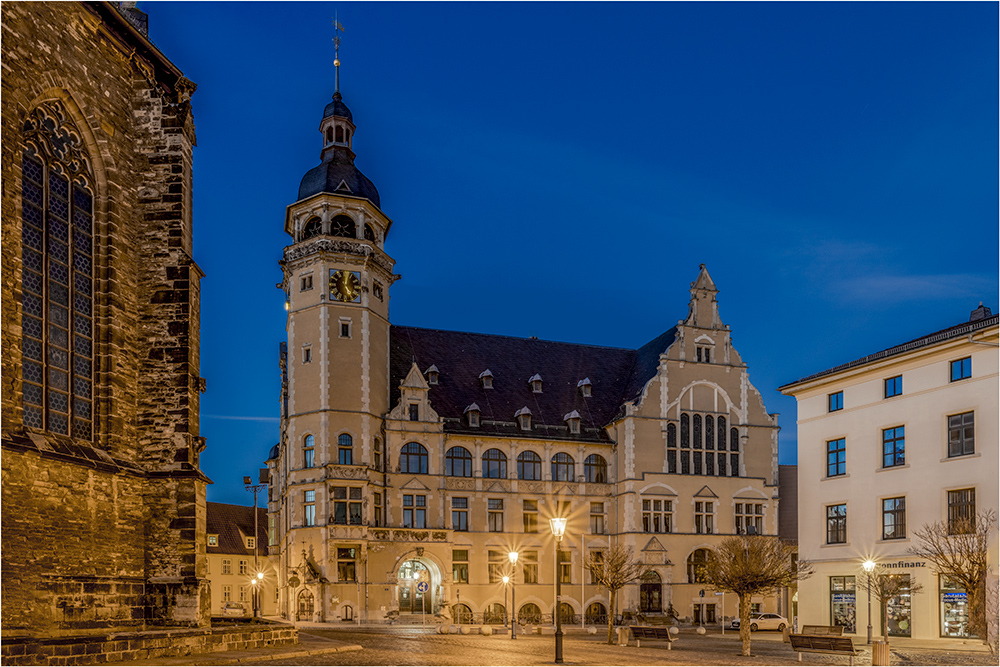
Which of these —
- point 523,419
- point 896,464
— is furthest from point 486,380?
point 896,464

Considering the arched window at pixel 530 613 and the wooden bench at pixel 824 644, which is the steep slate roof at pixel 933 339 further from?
the arched window at pixel 530 613

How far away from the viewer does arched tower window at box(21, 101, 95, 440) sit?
70.7 feet

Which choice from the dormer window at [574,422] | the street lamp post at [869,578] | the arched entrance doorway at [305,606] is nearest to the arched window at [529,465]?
the dormer window at [574,422]

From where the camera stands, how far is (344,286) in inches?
2140

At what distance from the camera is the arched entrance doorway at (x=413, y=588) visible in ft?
174

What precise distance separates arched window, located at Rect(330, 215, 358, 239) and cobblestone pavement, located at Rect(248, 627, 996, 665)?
80.4 feet

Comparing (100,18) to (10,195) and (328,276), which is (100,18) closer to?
(10,195)

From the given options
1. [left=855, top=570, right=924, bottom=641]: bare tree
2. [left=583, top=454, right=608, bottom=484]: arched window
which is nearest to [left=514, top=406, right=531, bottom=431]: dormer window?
[left=583, top=454, right=608, bottom=484]: arched window

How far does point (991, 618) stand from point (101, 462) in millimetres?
23257

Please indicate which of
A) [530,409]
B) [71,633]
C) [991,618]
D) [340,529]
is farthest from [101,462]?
[530,409]

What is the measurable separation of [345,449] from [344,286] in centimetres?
899

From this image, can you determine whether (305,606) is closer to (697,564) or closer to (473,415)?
(473,415)

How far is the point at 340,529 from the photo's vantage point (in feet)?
166

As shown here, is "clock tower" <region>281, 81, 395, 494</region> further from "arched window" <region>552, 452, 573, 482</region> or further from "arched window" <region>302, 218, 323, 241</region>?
"arched window" <region>552, 452, 573, 482</region>
